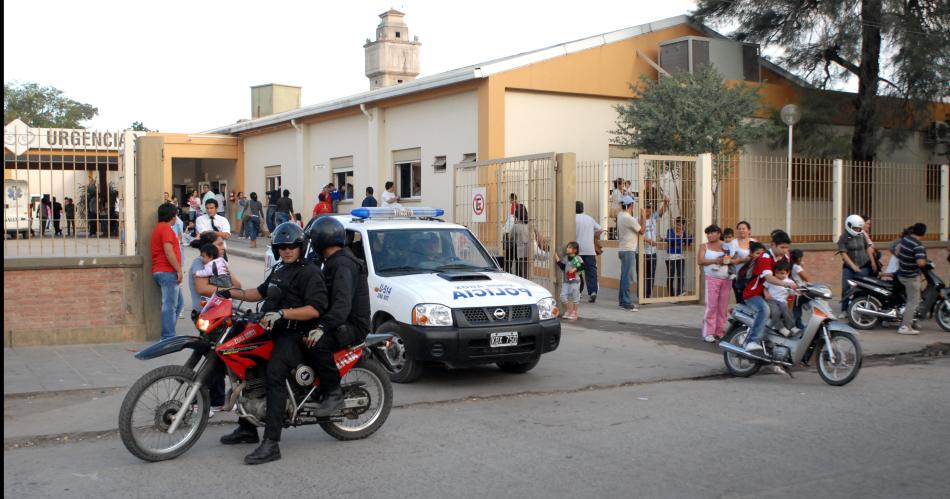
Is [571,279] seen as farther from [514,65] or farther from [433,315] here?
[514,65]

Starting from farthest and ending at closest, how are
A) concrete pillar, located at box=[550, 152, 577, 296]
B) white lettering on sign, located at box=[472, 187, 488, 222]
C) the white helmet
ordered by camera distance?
1. white lettering on sign, located at box=[472, 187, 488, 222]
2. concrete pillar, located at box=[550, 152, 577, 296]
3. the white helmet

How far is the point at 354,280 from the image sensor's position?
6707 millimetres

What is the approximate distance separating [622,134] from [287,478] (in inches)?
607

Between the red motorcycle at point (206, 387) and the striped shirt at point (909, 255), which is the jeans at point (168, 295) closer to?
the red motorcycle at point (206, 387)

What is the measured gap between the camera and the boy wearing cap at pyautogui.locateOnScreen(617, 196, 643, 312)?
597 inches

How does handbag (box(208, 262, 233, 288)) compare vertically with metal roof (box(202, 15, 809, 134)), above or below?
below

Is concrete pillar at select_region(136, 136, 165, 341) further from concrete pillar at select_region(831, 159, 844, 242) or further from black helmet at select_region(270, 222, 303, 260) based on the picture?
concrete pillar at select_region(831, 159, 844, 242)

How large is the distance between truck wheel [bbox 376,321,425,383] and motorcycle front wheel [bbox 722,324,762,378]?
11.5 ft

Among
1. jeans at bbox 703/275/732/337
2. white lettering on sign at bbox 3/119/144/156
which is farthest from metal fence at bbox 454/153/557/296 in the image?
white lettering on sign at bbox 3/119/144/156

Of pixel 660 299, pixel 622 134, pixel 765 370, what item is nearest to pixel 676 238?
pixel 660 299

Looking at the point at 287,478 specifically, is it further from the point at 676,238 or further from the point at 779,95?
the point at 779,95

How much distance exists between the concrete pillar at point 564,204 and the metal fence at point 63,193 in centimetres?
690

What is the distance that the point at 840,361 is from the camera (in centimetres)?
924

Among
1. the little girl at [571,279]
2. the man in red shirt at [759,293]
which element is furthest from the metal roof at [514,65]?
the man in red shirt at [759,293]
